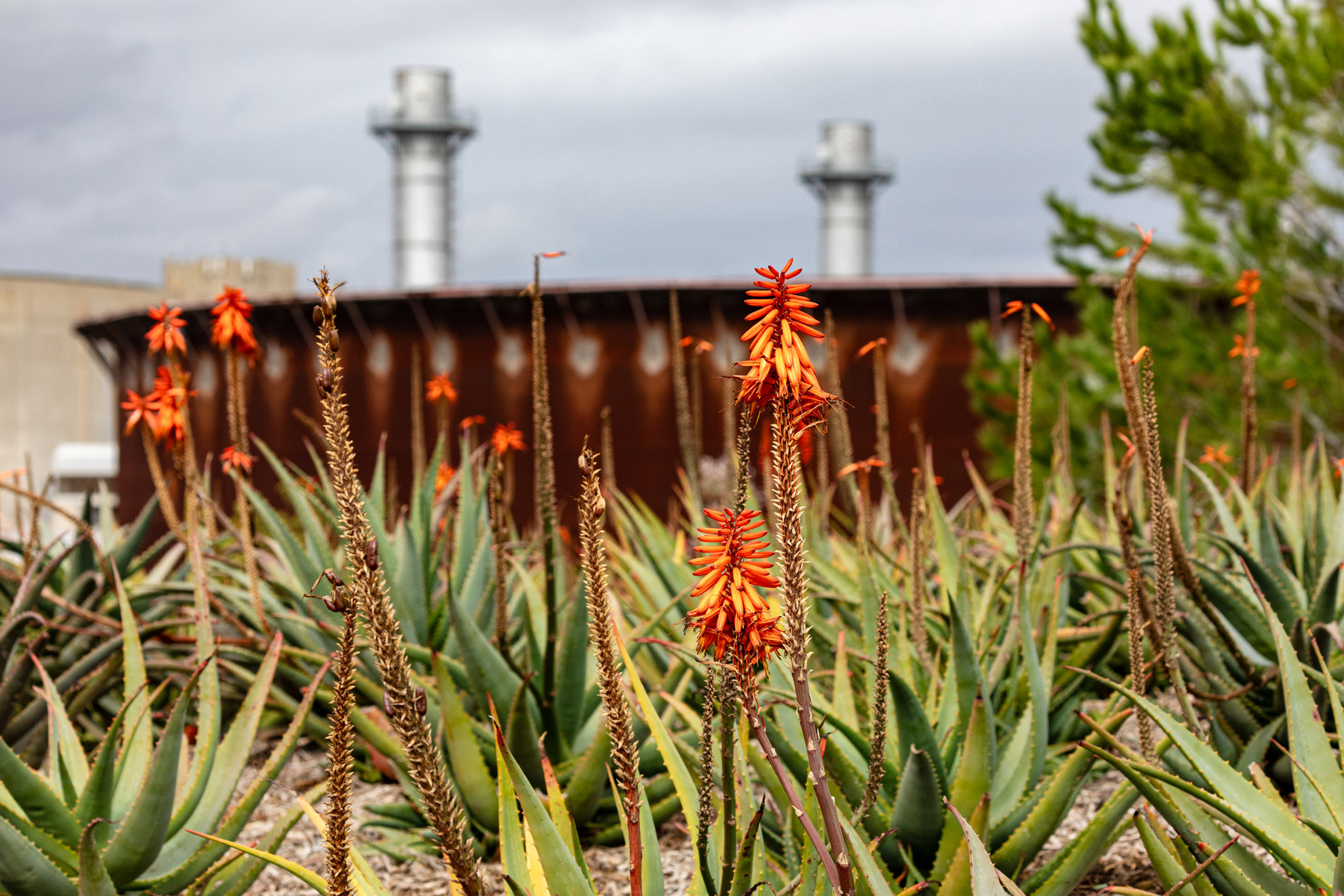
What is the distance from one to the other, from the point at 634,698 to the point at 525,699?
10.9 inches

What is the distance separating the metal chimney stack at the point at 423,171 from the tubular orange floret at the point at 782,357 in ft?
88.3

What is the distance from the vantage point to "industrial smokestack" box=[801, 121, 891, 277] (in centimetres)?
3112

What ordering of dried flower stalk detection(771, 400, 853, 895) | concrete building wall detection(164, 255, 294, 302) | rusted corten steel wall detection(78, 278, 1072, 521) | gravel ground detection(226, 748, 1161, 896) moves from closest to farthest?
dried flower stalk detection(771, 400, 853, 895) → gravel ground detection(226, 748, 1161, 896) → rusted corten steel wall detection(78, 278, 1072, 521) → concrete building wall detection(164, 255, 294, 302)

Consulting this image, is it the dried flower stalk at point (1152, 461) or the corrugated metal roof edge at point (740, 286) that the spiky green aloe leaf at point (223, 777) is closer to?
the dried flower stalk at point (1152, 461)

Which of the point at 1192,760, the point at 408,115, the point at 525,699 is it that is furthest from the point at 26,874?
the point at 408,115

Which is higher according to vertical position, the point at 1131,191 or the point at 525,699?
the point at 1131,191

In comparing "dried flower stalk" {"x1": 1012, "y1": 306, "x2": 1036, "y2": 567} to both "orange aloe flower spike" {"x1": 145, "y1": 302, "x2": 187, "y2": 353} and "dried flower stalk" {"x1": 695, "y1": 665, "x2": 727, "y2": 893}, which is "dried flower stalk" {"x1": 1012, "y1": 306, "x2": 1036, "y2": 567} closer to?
"dried flower stalk" {"x1": 695, "y1": 665, "x2": 727, "y2": 893}

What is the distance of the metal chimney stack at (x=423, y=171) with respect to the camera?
27422 millimetres

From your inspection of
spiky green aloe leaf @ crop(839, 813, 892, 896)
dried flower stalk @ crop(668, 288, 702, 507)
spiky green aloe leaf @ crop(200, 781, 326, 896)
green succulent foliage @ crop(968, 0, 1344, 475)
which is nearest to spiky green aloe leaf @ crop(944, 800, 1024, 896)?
spiky green aloe leaf @ crop(839, 813, 892, 896)

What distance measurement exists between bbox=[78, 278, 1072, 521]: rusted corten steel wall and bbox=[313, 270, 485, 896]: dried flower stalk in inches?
372

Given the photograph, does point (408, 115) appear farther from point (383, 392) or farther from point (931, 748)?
point (931, 748)

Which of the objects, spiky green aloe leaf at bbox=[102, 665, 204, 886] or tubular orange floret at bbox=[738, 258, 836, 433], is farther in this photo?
spiky green aloe leaf at bbox=[102, 665, 204, 886]

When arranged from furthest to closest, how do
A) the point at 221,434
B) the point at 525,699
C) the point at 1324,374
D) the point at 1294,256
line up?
the point at 221,434 → the point at 1294,256 → the point at 1324,374 → the point at 525,699

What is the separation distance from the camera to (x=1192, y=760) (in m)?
1.70
